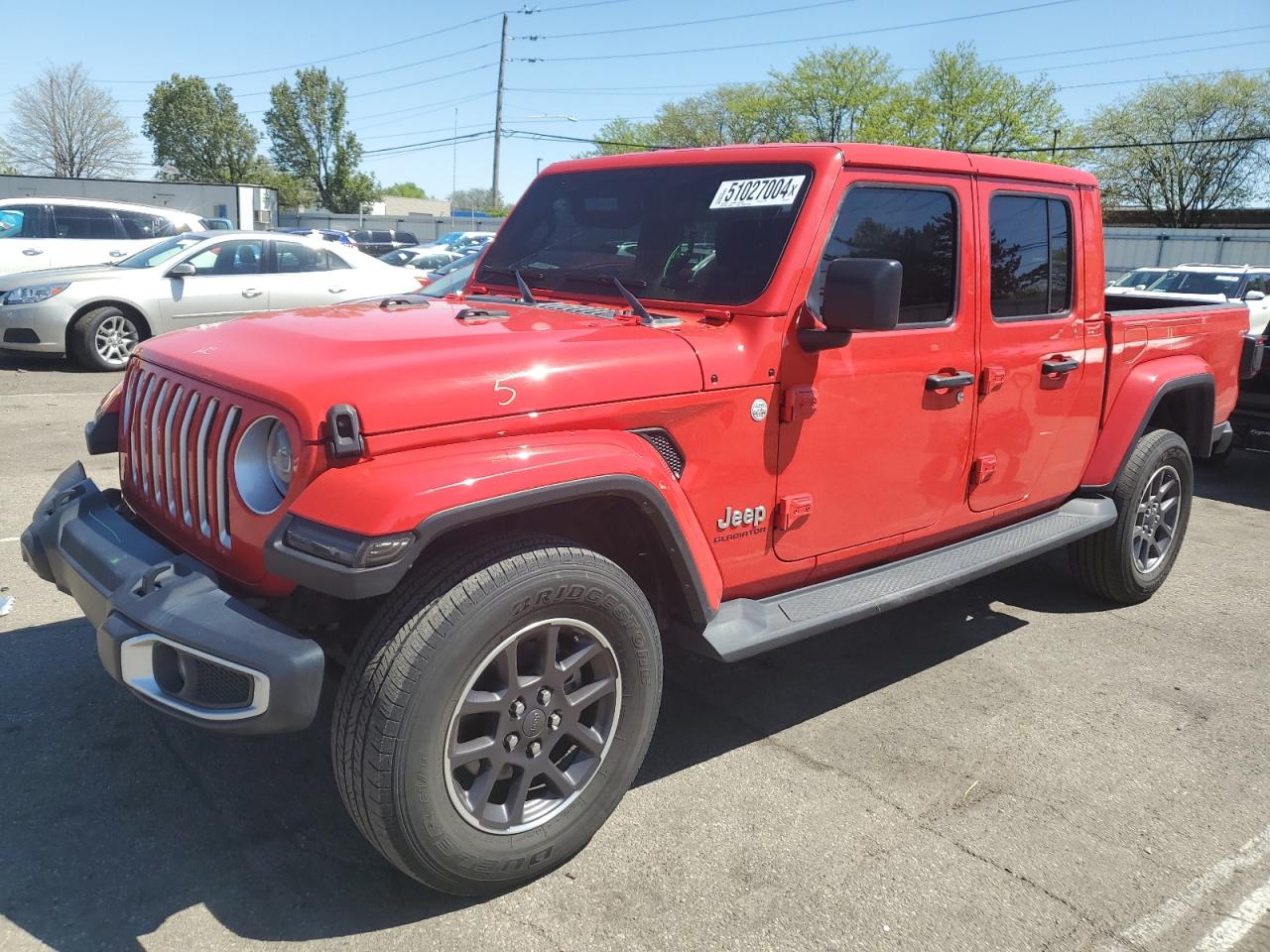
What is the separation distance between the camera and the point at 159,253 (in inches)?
431

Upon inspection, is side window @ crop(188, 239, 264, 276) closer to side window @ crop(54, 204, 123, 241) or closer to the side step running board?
side window @ crop(54, 204, 123, 241)

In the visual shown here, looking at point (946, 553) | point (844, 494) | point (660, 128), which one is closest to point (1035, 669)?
point (946, 553)

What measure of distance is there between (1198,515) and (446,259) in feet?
66.7

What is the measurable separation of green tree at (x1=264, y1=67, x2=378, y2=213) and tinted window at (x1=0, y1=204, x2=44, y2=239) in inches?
2911

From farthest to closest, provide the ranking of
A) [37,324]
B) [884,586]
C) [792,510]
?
[37,324], [884,586], [792,510]

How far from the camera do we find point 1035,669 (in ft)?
13.7

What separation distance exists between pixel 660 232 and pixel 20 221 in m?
12.7

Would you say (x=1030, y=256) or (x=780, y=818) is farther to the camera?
(x=1030, y=256)

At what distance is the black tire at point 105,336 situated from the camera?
1028 centimetres

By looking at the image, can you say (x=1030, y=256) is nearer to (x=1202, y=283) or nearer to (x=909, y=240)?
(x=909, y=240)

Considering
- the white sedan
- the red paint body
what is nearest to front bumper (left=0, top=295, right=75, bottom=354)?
the white sedan

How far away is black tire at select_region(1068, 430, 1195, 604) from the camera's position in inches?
180

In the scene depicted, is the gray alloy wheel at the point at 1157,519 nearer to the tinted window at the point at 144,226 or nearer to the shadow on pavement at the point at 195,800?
the shadow on pavement at the point at 195,800

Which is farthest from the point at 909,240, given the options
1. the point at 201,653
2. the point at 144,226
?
the point at 144,226
